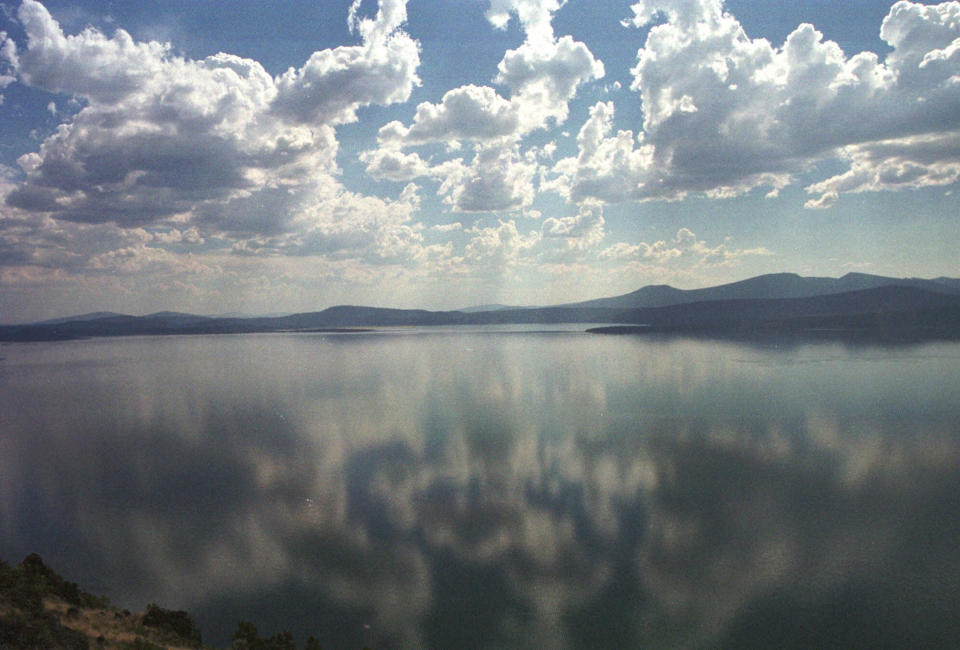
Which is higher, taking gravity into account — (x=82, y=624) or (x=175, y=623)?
(x=82, y=624)

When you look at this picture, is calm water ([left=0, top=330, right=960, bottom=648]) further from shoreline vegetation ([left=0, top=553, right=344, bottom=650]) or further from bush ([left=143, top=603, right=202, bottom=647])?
shoreline vegetation ([left=0, top=553, right=344, bottom=650])

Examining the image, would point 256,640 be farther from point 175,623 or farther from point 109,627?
point 109,627

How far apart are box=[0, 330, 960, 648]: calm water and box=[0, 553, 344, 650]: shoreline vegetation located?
3.05 feet

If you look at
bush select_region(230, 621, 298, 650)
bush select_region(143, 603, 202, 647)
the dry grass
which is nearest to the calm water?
bush select_region(143, 603, 202, 647)

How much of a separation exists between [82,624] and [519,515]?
11700 millimetres

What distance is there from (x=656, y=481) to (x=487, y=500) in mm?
6655

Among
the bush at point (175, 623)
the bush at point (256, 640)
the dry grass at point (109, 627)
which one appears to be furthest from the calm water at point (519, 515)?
the dry grass at point (109, 627)

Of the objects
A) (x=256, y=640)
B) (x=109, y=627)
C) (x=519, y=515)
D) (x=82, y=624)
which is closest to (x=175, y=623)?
(x=109, y=627)

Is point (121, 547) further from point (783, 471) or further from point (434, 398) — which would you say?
point (434, 398)

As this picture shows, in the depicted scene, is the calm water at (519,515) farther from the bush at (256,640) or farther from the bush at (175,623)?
the bush at (256,640)

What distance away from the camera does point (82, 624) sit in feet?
37.2

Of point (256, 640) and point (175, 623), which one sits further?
point (175, 623)

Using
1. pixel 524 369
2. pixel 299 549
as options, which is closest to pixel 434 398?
pixel 524 369

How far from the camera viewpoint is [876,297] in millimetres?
151125
